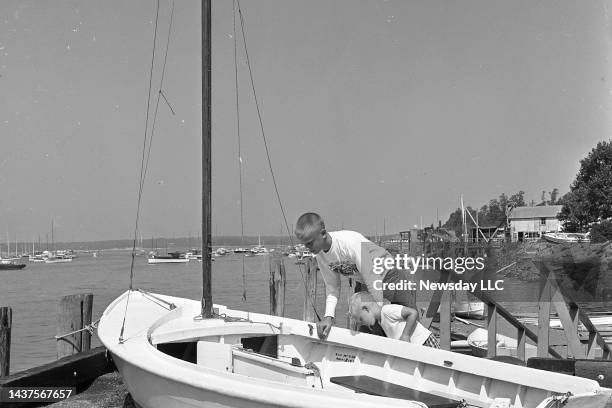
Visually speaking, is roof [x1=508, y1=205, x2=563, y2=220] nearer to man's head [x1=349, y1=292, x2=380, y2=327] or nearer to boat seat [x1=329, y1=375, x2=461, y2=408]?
man's head [x1=349, y1=292, x2=380, y2=327]

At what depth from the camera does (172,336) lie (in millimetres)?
5121

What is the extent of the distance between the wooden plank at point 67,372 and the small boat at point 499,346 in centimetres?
462

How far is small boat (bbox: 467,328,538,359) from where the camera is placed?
812cm

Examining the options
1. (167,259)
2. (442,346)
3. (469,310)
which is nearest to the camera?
(442,346)

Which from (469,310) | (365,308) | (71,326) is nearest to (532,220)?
(469,310)

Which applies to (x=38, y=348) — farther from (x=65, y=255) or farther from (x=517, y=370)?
(x=65, y=255)

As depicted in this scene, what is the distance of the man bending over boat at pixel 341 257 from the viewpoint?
4660mm

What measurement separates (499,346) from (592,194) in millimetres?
51493

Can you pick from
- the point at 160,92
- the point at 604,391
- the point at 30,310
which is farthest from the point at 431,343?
the point at 30,310

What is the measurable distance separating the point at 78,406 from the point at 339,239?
3.15 metres

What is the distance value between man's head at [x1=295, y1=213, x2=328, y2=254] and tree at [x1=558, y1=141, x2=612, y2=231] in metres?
53.6

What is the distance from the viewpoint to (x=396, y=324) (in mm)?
4871

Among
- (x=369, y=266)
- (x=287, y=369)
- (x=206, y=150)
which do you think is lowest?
(x=287, y=369)

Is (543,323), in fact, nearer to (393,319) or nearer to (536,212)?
(393,319)
